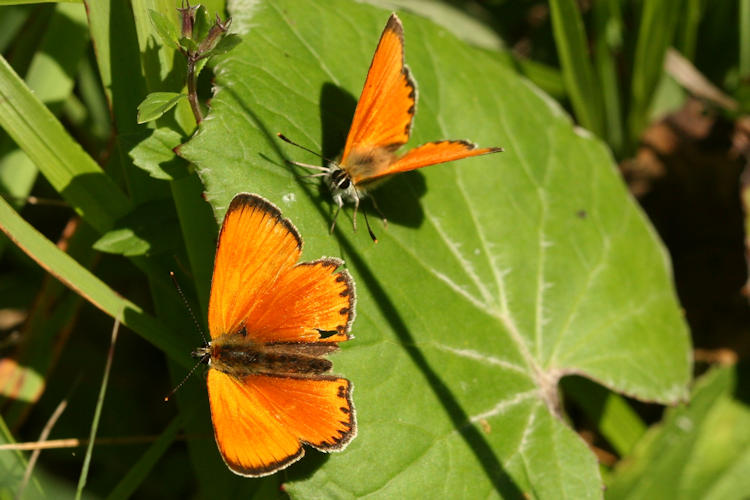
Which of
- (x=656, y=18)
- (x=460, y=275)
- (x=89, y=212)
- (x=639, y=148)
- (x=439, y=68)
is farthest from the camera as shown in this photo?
(x=639, y=148)

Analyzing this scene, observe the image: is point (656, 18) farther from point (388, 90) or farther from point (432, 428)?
point (432, 428)

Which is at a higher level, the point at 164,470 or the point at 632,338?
the point at 632,338

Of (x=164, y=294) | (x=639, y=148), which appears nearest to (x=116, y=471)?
(x=164, y=294)

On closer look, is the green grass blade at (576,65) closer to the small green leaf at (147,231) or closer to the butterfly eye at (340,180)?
the butterfly eye at (340,180)

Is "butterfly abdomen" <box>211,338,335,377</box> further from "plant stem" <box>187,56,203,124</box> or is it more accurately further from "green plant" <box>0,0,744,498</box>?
"plant stem" <box>187,56,203,124</box>

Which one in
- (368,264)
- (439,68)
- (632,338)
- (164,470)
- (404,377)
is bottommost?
(164,470)

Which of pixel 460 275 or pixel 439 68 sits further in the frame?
pixel 439 68

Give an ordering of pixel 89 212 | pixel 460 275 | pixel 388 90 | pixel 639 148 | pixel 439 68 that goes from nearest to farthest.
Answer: pixel 388 90
pixel 89 212
pixel 460 275
pixel 439 68
pixel 639 148
